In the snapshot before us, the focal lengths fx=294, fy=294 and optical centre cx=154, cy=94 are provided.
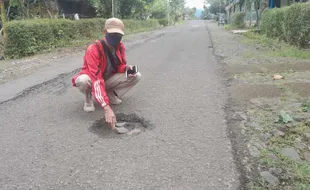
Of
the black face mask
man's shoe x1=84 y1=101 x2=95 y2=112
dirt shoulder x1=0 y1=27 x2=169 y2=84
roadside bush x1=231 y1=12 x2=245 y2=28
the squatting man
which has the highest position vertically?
roadside bush x1=231 y1=12 x2=245 y2=28

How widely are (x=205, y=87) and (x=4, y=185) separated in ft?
13.0

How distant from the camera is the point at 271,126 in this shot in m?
3.52

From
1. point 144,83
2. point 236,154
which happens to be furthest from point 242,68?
point 236,154

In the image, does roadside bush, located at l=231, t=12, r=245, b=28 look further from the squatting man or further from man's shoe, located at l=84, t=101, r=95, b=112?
man's shoe, located at l=84, t=101, r=95, b=112

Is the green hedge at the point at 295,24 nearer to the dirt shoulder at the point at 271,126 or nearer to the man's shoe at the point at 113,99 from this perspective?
the dirt shoulder at the point at 271,126

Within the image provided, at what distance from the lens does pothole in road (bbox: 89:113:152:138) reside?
3476 mm

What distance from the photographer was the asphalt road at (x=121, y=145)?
8.18ft

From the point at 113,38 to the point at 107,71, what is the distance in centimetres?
59

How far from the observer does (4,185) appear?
2447 millimetres

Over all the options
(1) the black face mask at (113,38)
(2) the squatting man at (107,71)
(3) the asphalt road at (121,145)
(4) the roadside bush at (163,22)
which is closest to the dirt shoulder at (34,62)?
(3) the asphalt road at (121,145)

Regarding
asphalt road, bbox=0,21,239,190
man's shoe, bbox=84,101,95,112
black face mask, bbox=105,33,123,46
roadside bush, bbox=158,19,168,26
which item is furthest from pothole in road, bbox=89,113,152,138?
roadside bush, bbox=158,19,168,26

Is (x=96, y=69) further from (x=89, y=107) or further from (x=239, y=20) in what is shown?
(x=239, y=20)

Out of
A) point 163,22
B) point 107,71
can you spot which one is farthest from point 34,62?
point 163,22

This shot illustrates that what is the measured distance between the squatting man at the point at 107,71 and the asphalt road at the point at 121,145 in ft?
0.94
